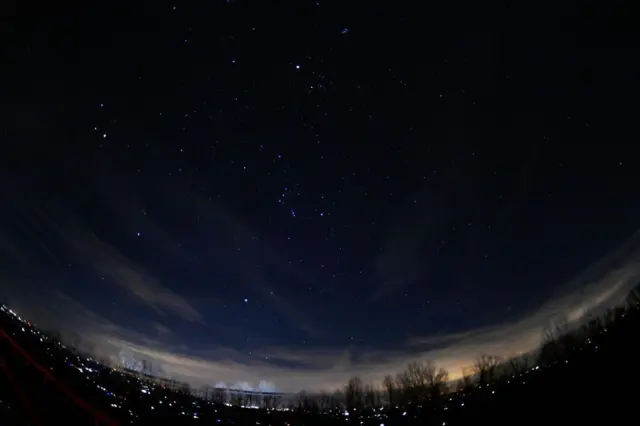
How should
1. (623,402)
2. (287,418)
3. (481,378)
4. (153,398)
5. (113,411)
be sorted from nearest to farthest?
(113,411) < (153,398) < (623,402) < (287,418) < (481,378)

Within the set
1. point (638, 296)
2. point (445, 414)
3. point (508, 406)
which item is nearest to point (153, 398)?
point (445, 414)

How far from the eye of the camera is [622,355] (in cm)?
378

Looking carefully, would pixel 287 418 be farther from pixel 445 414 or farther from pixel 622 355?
pixel 622 355

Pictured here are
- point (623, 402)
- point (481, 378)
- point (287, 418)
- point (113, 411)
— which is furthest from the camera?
point (481, 378)

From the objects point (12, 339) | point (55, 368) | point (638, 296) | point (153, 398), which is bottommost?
point (153, 398)

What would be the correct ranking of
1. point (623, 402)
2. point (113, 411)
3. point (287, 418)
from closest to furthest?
point (113, 411), point (623, 402), point (287, 418)

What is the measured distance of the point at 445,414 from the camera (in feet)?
13.3

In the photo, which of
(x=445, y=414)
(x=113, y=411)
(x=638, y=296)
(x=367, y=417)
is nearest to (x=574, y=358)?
(x=638, y=296)

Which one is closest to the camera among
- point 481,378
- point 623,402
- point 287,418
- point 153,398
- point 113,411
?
point 113,411

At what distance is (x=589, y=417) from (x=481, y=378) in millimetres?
1314

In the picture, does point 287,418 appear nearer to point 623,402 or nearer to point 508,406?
point 508,406

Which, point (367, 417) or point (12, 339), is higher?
point (12, 339)

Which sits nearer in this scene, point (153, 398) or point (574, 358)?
point (153, 398)

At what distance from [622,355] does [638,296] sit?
2.41 feet
